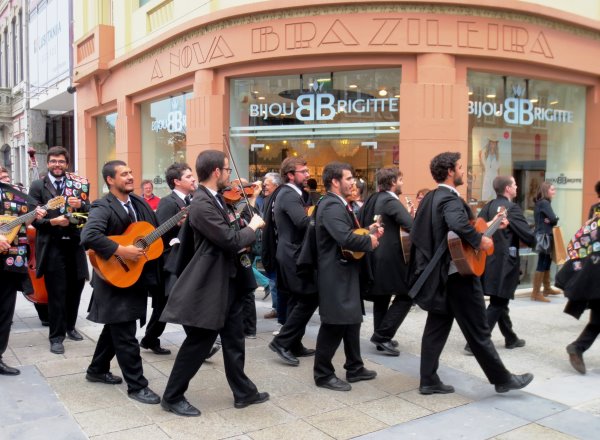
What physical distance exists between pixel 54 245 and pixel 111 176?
5.86 ft

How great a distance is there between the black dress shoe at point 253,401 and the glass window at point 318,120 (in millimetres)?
5699

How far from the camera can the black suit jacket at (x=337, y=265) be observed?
4703mm

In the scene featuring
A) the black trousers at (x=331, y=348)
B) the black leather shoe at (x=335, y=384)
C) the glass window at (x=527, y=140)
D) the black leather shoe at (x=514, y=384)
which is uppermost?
the glass window at (x=527, y=140)

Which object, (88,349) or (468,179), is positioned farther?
(468,179)

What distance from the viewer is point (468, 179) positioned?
9.62 meters

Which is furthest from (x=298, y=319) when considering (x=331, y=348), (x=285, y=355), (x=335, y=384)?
(x=335, y=384)

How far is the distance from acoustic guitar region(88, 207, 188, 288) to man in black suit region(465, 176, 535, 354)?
10.8 feet

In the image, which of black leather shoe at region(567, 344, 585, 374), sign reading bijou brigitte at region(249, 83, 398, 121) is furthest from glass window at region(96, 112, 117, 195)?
black leather shoe at region(567, 344, 585, 374)

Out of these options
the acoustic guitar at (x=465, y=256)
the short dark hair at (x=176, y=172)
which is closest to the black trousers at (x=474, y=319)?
the acoustic guitar at (x=465, y=256)

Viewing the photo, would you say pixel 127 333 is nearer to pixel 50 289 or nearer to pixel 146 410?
pixel 146 410

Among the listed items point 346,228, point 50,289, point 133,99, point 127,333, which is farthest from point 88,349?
point 133,99

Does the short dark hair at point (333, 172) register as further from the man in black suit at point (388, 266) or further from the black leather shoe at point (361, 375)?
the black leather shoe at point (361, 375)

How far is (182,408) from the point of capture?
435 centimetres

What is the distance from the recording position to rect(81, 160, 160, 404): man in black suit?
4508 mm
